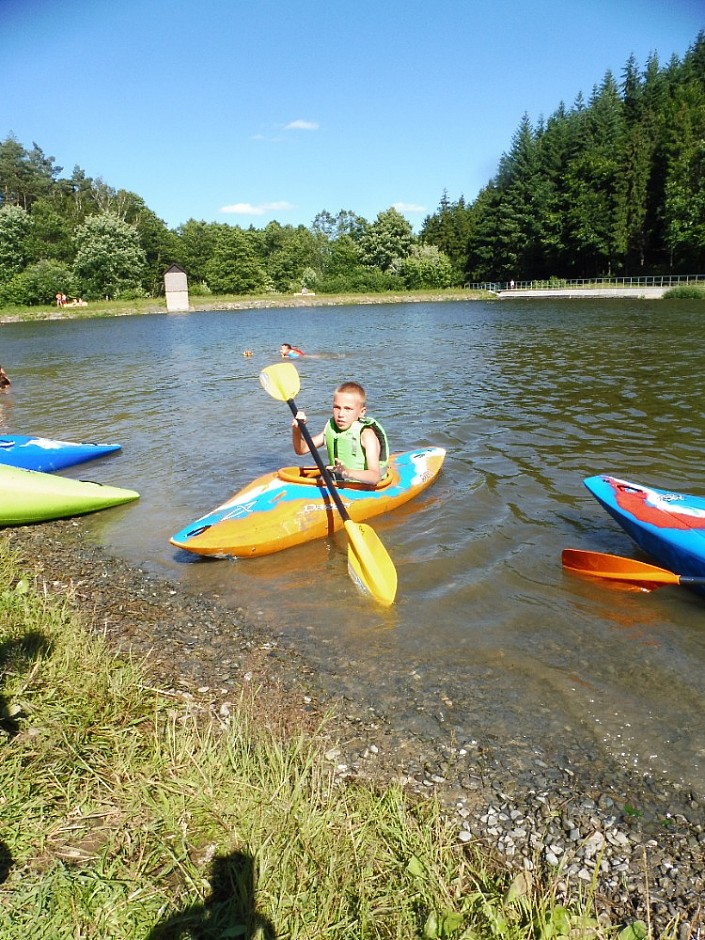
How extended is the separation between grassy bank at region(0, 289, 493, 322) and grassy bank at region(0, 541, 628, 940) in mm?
47524

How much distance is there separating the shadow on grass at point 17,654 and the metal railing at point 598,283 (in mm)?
46172

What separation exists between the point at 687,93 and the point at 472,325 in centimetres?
4027

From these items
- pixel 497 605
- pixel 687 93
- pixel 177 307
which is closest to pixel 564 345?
pixel 497 605

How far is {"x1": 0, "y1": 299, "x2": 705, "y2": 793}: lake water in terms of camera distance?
320 centimetres

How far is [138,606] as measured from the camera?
4.17 metres

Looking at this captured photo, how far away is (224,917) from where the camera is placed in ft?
6.02

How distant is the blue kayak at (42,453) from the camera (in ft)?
23.7

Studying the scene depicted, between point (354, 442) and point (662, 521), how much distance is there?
2571 mm

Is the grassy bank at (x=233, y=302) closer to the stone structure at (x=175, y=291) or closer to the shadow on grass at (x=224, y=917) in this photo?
the stone structure at (x=175, y=291)

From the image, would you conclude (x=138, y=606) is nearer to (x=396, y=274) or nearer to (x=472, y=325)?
(x=472, y=325)

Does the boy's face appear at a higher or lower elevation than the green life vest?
higher

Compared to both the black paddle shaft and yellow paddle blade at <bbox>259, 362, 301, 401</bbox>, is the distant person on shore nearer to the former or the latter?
yellow paddle blade at <bbox>259, 362, 301, 401</bbox>

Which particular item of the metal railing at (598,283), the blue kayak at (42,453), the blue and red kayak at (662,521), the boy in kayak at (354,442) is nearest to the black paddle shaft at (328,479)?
the boy in kayak at (354,442)

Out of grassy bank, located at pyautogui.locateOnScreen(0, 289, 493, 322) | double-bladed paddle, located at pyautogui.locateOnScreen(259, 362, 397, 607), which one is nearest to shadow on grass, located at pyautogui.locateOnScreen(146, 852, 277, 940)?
double-bladed paddle, located at pyautogui.locateOnScreen(259, 362, 397, 607)
